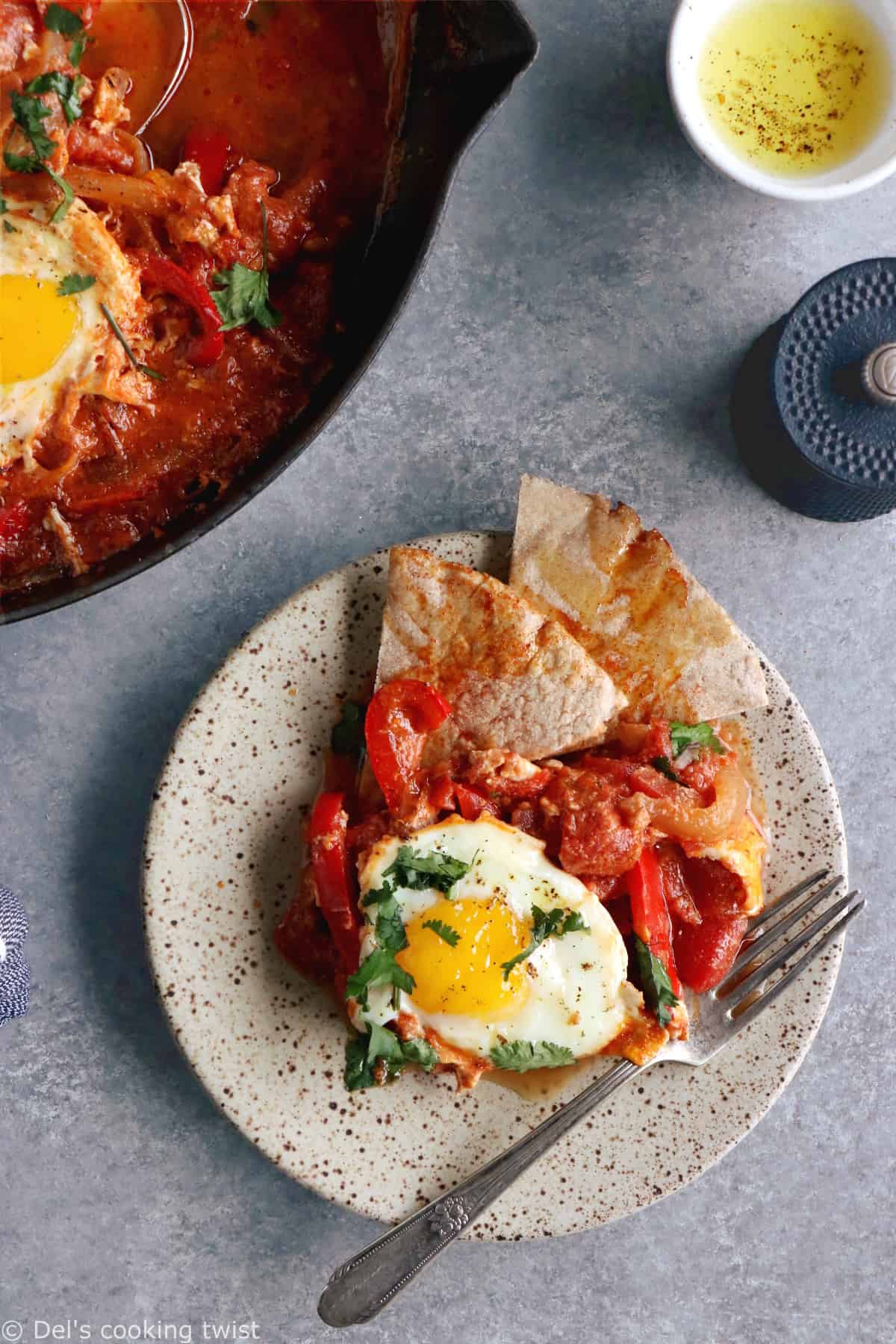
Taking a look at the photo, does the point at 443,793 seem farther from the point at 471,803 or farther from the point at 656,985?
the point at 656,985

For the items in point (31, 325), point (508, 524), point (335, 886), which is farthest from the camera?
point (508, 524)

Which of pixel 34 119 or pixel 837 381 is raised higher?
pixel 837 381

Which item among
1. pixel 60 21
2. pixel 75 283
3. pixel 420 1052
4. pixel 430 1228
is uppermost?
pixel 60 21

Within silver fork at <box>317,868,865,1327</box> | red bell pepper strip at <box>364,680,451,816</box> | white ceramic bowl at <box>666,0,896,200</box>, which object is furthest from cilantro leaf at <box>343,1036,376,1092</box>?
white ceramic bowl at <box>666,0,896,200</box>

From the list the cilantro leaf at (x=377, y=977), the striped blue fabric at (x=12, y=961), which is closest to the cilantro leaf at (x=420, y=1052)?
the cilantro leaf at (x=377, y=977)

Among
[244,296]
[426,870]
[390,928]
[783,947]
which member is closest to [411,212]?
[244,296]

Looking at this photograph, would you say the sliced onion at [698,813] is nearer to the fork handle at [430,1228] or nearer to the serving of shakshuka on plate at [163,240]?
the fork handle at [430,1228]
